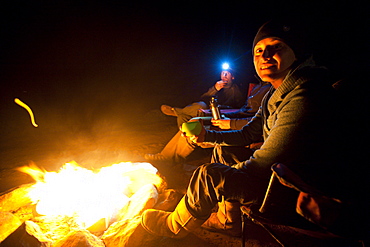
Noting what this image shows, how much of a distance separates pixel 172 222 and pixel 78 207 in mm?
1901

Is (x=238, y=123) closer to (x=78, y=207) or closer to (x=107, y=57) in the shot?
(x=78, y=207)

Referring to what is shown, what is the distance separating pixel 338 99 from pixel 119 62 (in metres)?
15.6

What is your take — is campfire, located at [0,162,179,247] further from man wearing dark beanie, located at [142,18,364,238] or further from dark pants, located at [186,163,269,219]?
dark pants, located at [186,163,269,219]

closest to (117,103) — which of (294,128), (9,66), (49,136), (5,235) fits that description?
(49,136)

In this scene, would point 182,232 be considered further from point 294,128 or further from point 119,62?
point 119,62

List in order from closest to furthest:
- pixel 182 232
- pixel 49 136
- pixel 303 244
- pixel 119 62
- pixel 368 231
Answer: pixel 368 231 → pixel 182 232 → pixel 303 244 → pixel 49 136 → pixel 119 62

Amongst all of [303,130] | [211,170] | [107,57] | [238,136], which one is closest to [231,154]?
[238,136]

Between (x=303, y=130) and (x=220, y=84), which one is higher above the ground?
(x=220, y=84)

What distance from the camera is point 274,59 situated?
5.81ft

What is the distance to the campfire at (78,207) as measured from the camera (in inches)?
85.2

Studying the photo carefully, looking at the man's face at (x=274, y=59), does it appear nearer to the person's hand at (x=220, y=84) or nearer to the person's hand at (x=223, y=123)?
the person's hand at (x=223, y=123)

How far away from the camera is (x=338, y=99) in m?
1.32

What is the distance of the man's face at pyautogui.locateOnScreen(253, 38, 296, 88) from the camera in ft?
5.76

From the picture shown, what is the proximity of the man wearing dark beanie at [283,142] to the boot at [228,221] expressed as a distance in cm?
58
